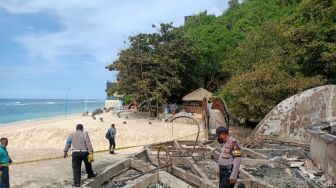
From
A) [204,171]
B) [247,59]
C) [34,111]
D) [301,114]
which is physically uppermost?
[247,59]

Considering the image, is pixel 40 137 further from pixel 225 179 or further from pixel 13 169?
pixel 225 179

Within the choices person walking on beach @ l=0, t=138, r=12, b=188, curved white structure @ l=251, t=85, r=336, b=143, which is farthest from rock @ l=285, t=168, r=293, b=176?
person walking on beach @ l=0, t=138, r=12, b=188

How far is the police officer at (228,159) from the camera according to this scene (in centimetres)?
709

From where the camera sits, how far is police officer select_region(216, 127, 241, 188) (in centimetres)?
709

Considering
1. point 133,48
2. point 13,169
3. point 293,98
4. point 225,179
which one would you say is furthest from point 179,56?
point 225,179

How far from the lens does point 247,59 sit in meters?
29.0

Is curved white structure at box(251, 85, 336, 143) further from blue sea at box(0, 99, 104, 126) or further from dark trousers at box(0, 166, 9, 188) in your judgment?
blue sea at box(0, 99, 104, 126)

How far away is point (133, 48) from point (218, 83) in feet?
35.9

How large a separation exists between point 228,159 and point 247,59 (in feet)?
73.6

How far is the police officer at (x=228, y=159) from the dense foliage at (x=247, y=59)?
1538 centimetres

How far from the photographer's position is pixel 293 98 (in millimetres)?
15953

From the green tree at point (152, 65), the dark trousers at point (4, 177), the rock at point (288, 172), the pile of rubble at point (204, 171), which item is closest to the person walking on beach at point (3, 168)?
the dark trousers at point (4, 177)

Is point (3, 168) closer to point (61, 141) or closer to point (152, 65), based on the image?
point (61, 141)

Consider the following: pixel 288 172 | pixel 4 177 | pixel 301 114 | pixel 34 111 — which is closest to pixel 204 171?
pixel 288 172
